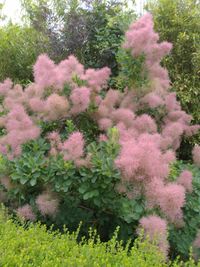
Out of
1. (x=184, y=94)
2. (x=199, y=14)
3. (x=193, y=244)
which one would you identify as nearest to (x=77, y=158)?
(x=193, y=244)

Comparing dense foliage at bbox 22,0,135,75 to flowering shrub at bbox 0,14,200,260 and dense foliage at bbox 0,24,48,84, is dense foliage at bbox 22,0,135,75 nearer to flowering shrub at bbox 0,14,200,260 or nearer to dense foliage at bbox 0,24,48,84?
dense foliage at bbox 0,24,48,84

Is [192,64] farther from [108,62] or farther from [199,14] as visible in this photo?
[108,62]

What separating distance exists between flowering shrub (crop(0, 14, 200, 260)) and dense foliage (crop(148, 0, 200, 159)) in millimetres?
741

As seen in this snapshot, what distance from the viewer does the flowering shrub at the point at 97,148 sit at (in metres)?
3.49

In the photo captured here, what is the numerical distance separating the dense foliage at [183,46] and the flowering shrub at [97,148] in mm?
741

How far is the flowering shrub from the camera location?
3486mm

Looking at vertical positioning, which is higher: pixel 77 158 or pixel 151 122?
pixel 151 122

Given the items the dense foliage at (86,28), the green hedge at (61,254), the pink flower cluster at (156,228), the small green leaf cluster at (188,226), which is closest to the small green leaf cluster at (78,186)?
the pink flower cluster at (156,228)

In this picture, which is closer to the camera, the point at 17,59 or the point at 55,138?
the point at 55,138

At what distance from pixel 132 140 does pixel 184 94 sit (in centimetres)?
192

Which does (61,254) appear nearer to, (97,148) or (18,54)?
(97,148)

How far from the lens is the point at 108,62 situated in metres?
5.77

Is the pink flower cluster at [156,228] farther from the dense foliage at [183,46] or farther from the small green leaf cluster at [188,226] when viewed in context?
the dense foliage at [183,46]

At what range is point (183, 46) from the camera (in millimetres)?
5617
